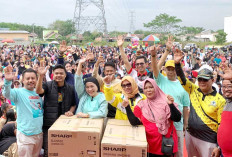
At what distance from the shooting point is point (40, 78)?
2932 millimetres

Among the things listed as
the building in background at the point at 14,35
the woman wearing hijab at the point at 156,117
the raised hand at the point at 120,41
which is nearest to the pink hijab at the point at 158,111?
the woman wearing hijab at the point at 156,117

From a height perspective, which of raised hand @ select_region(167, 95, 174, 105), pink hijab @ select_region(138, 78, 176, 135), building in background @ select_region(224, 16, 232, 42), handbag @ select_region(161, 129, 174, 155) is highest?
building in background @ select_region(224, 16, 232, 42)

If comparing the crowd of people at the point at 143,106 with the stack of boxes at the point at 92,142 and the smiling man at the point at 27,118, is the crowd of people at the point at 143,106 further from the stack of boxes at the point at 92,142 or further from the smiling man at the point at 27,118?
the stack of boxes at the point at 92,142

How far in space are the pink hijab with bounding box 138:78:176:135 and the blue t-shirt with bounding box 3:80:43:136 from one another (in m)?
1.38

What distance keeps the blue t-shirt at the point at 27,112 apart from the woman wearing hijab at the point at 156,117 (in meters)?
1.23

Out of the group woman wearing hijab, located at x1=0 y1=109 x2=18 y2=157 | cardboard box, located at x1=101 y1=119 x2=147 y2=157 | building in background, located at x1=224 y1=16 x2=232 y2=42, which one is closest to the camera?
cardboard box, located at x1=101 y1=119 x2=147 y2=157

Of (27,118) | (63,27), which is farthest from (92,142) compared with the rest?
(63,27)

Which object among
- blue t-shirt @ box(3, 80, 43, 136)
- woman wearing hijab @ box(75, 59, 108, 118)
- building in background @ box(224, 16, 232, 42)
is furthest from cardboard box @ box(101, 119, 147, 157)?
building in background @ box(224, 16, 232, 42)

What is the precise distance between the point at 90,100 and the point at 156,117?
0.92 m

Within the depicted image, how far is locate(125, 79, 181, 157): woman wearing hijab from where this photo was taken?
8.67 ft

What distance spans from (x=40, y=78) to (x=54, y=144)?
0.96 metres

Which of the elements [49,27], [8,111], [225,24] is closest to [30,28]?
[49,27]

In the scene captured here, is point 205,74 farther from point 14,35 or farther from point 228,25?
point 228,25

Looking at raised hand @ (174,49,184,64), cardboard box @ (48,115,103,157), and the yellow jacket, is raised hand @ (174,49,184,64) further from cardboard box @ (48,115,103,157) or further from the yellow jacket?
cardboard box @ (48,115,103,157)
